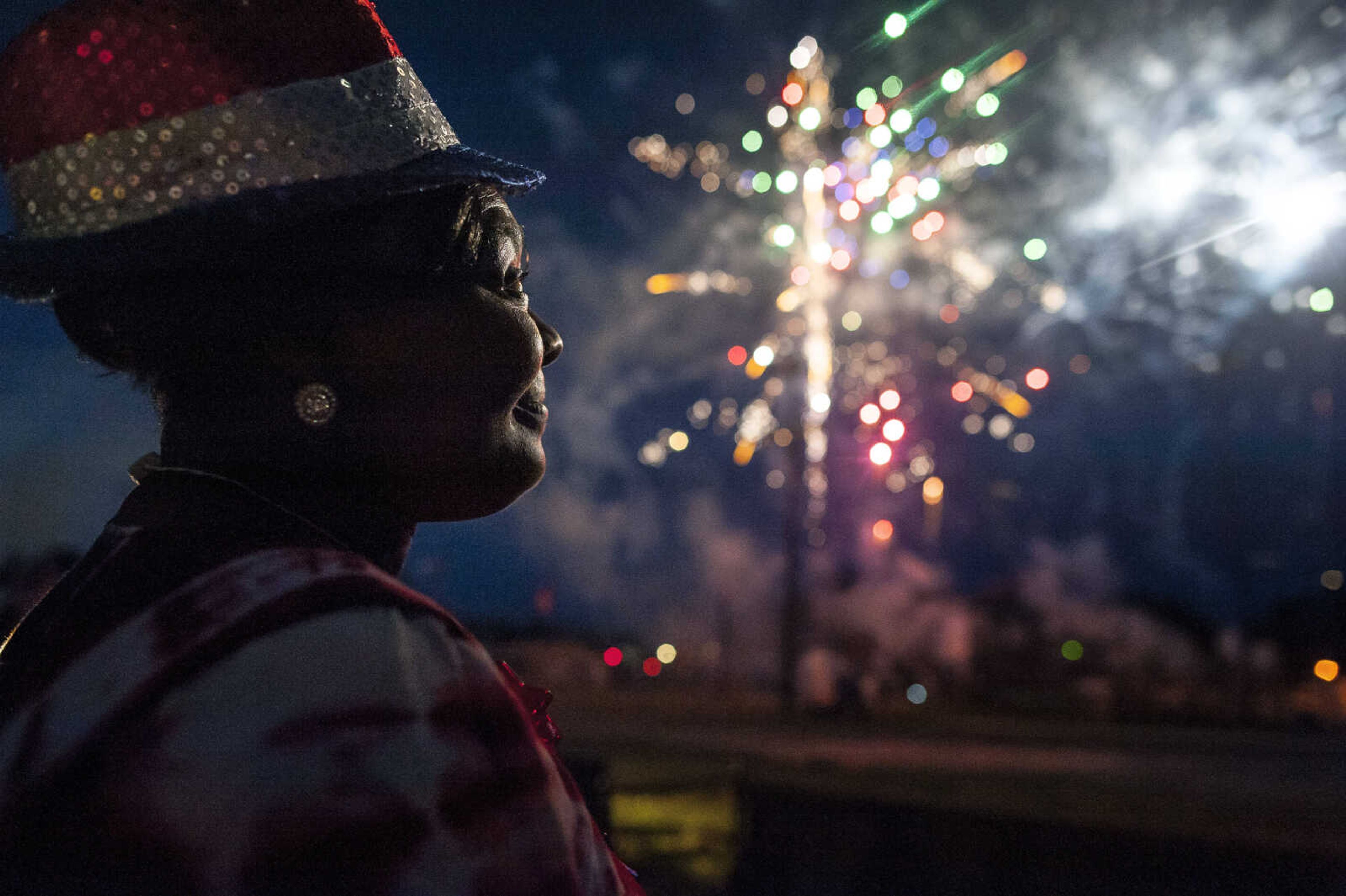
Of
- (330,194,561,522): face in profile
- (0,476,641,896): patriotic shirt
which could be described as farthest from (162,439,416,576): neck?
(0,476,641,896): patriotic shirt

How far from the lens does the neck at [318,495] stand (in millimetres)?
1193

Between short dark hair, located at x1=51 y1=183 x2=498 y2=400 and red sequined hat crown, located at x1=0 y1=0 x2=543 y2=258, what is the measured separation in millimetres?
46

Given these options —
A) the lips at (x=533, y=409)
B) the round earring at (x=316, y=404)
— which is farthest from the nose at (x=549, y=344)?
the round earring at (x=316, y=404)

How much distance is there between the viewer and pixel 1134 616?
2073cm

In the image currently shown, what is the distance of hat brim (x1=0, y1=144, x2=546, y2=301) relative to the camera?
3.79ft

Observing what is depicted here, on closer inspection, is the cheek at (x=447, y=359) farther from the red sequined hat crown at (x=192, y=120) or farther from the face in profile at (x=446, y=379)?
the red sequined hat crown at (x=192, y=120)

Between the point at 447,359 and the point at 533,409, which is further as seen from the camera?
the point at 533,409

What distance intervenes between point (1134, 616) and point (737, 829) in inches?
622

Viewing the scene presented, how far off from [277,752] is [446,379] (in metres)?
0.52

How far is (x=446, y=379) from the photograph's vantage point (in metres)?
1.25

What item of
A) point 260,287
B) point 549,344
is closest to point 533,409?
point 549,344

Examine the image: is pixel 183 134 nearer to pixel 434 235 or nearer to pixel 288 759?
pixel 434 235

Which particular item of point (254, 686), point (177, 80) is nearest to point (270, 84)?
point (177, 80)

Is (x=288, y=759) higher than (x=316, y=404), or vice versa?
(x=316, y=404)
